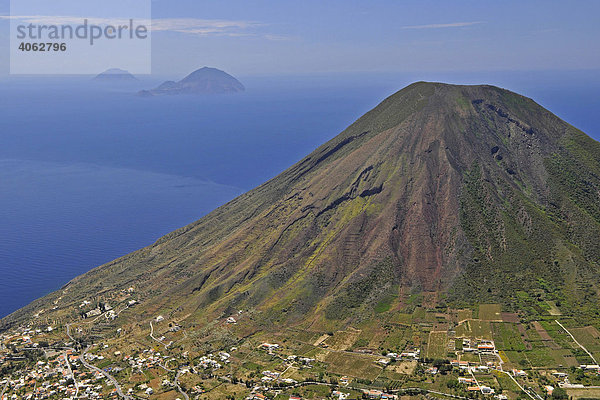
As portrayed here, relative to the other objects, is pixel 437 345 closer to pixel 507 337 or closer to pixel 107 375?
pixel 507 337

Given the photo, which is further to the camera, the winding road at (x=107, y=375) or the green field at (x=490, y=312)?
the green field at (x=490, y=312)

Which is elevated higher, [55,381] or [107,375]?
[107,375]

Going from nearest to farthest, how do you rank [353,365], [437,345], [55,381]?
[353,365]
[55,381]
[437,345]

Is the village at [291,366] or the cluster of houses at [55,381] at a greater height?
the village at [291,366]

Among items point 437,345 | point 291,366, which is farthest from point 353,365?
point 437,345

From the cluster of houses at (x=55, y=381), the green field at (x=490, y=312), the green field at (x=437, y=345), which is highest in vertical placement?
the green field at (x=490, y=312)

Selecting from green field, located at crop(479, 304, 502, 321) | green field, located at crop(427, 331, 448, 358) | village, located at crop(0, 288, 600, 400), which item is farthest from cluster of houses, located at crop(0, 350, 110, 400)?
green field, located at crop(479, 304, 502, 321)

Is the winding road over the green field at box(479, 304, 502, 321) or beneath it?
beneath

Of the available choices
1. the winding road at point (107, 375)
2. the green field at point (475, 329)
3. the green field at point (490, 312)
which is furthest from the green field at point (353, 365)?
the winding road at point (107, 375)

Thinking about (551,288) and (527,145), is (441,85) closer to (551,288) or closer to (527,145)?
(527,145)

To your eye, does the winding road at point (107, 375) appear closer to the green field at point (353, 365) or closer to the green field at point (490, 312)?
the green field at point (353, 365)

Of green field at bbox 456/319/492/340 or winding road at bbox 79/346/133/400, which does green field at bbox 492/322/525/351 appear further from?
winding road at bbox 79/346/133/400
